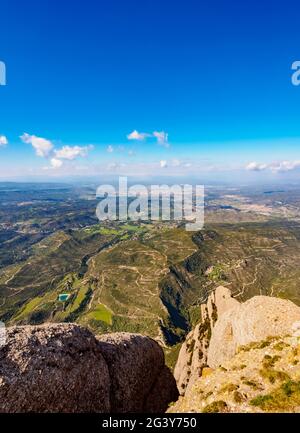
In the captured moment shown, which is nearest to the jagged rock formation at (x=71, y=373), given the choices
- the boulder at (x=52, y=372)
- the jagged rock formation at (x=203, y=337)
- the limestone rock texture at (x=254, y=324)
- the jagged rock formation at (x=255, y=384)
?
the boulder at (x=52, y=372)

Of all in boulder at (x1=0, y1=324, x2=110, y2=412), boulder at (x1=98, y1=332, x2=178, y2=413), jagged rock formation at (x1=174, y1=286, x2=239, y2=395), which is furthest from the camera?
jagged rock formation at (x1=174, y1=286, x2=239, y2=395)

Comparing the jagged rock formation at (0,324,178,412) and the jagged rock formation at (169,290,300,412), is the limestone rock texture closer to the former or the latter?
the jagged rock formation at (169,290,300,412)

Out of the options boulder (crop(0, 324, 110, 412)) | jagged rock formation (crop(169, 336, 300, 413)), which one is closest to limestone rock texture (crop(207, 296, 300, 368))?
jagged rock formation (crop(169, 336, 300, 413))

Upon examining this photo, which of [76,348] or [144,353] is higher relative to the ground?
[76,348]

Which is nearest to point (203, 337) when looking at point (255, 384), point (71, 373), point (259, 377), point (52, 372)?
point (259, 377)

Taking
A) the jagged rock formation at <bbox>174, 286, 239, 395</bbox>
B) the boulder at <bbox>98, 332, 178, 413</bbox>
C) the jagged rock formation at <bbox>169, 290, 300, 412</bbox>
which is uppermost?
the jagged rock formation at <bbox>169, 290, 300, 412</bbox>

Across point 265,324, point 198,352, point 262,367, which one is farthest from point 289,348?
point 198,352

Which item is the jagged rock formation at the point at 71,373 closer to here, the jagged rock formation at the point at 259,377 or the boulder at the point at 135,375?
the boulder at the point at 135,375
